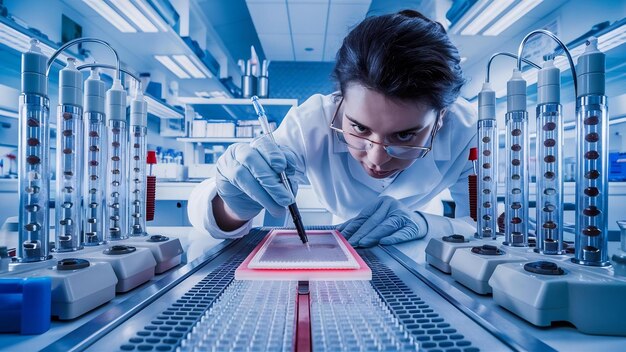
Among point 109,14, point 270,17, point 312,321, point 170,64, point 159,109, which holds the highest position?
point 270,17

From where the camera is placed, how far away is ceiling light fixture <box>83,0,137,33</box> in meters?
2.19

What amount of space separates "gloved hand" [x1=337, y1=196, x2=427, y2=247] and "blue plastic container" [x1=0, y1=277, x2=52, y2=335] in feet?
2.07

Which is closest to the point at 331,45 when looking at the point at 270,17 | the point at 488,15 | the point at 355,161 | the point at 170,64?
the point at 270,17

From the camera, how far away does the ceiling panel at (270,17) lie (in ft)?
12.3

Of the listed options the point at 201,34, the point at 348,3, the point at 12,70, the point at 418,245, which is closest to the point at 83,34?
the point at 12,70

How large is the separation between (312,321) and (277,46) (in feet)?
16.2

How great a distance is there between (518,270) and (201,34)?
479cm

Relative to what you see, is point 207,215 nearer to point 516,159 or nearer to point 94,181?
point 94,181

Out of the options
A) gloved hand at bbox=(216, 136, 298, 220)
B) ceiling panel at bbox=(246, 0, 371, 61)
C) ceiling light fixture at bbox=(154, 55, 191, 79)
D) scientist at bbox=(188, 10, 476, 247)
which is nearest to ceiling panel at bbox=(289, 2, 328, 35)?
ceiling panel at bbox=(246, 0, 371, 61)

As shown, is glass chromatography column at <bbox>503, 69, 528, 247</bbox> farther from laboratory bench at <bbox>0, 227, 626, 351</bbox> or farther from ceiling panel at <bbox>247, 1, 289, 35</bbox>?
ceiling panel at <bbox>247, 1, 289, 35</bbox>

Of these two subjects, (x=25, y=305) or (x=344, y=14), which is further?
(x=344, y=14)

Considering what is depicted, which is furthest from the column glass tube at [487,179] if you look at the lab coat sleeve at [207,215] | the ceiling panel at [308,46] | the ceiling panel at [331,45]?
the ceiling panel at [308,46]

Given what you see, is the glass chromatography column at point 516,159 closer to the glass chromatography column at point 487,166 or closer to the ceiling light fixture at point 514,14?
the glass chromatography column at point 487,166

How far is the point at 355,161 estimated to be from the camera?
147 cm
